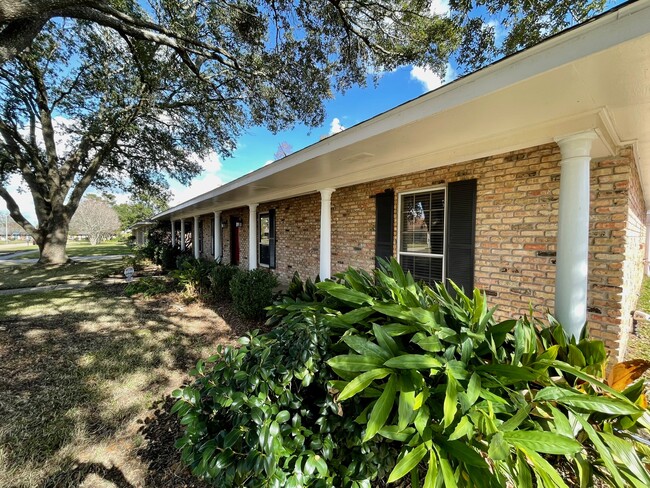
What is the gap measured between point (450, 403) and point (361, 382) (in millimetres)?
420

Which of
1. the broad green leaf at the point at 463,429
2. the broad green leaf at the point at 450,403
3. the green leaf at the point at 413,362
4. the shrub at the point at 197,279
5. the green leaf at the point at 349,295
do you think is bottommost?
the shrub at the point at 197,279

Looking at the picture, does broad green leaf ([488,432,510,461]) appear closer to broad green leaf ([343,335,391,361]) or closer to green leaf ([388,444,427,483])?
green leaf ([388,444,427,483])

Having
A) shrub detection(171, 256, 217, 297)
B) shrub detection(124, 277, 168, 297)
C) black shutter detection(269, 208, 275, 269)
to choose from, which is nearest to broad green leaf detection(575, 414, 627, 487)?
shrub detection(171, 256, 217, 297)

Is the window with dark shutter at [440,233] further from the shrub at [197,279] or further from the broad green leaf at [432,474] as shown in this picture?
the shrub at [197,279]

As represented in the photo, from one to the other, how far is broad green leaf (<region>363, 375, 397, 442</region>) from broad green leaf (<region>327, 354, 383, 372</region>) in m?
0.12

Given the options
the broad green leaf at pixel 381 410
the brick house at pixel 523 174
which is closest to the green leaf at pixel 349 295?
the broad green leaf at pixel 381 410

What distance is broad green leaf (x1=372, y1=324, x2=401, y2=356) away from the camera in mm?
1568

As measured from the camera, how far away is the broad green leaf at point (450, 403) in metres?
1.26

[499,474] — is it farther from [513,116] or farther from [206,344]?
[206,344]

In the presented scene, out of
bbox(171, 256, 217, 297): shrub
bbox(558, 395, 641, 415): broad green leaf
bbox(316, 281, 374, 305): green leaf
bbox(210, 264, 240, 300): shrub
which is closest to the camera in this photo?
bbox(558, 395, 641, 415): broad green leaf

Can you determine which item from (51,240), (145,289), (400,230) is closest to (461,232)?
(400,230)

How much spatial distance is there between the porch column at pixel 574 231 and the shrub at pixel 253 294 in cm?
398

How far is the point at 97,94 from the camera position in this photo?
9492 millimetres

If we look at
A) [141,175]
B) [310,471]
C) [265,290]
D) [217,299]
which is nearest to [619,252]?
[310,471]
